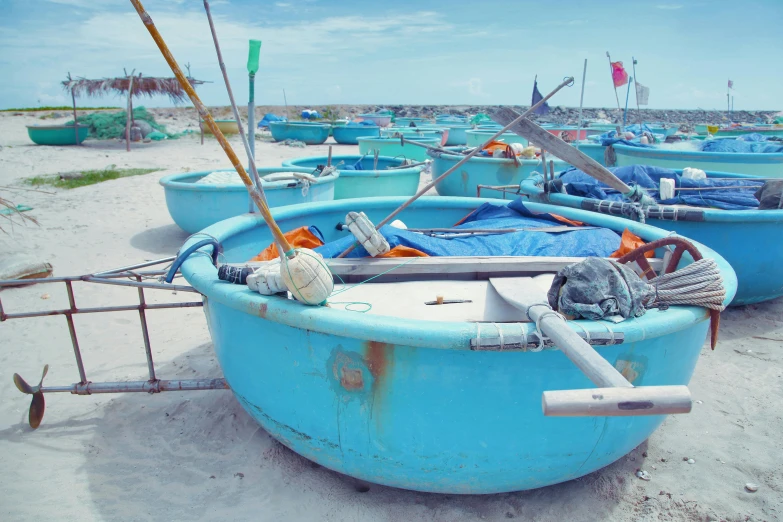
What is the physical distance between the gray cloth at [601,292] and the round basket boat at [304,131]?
656 inches

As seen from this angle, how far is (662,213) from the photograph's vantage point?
3.56 metres

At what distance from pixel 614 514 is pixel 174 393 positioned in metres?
2.19

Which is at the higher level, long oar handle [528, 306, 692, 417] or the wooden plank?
the wooden plank

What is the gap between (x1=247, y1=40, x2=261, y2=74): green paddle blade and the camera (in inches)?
84.0

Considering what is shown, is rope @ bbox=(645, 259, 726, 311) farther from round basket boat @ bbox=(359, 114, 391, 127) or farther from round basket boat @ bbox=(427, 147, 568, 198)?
round basket boat @ bbox=(359, 114, 391, 127)

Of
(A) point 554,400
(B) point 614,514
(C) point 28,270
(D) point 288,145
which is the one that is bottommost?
(B) point 614,514

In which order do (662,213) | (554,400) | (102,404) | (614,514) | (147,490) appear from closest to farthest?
1. (554,400)
2. (614,514)
3. (147,490)
4. (102,404)
5. (662,213)

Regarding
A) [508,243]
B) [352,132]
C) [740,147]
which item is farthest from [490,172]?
[352,132]

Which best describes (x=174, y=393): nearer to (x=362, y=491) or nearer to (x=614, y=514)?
(x=362, y=491)

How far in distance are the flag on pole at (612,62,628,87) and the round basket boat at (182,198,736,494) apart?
27.2ft

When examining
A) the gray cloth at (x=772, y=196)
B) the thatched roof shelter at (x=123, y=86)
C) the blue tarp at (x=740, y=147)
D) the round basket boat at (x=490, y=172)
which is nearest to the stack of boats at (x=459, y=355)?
the gray cloth at (x=772, y=196)

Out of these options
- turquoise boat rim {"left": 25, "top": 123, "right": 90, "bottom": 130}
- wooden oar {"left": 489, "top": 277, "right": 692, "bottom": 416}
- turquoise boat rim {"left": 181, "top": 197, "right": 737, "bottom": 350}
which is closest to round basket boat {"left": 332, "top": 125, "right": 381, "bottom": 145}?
turquoise boat rim {"left": 25, "top": 123, "right": 90, "bottom": 130}

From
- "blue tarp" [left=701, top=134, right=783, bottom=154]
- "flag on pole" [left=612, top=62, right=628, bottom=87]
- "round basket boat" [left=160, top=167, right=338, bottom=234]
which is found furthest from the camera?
"flag on pole" [left=612, top=62, right=628, bottom=87]

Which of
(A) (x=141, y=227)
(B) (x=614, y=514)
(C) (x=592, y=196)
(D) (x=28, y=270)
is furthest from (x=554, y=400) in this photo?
(A) (x=141, y=227)
